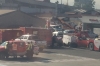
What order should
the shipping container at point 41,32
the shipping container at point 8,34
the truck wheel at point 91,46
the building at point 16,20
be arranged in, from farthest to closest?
the building at point 16,20, the shipping container at point 8,34, the shipping container at point 41,32, the truck wheel at point 91,46

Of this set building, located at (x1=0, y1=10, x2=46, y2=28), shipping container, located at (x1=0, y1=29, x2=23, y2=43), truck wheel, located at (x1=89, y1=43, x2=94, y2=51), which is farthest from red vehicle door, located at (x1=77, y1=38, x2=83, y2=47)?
building, located at (x1=0, y1=10, x2=46, y2=28)

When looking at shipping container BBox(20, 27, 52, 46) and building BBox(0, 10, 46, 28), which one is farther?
building BBox(0, 10, 46, 28)

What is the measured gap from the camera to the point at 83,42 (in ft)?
136

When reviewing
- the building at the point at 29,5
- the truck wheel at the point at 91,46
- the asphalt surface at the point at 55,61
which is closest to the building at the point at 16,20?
the truck wheel at the point at 91,46

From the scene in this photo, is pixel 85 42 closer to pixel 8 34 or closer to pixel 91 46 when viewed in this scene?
pixel 91 46

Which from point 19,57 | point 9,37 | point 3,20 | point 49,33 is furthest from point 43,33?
point 3,20

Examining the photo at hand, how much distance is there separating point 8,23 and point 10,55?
3520cm

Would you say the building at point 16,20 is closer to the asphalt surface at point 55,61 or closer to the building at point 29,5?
the building at point 29,5

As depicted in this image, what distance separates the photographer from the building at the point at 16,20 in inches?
2416

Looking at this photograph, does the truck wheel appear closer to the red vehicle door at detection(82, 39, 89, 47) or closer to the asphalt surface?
the red vehicle door at detection(82, 39, 89, 47)

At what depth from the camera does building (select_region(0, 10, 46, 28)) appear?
201 ft

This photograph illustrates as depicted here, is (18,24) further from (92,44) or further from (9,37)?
(92,44)

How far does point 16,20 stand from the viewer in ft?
210

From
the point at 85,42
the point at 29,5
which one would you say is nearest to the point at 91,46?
the point at 85,42
